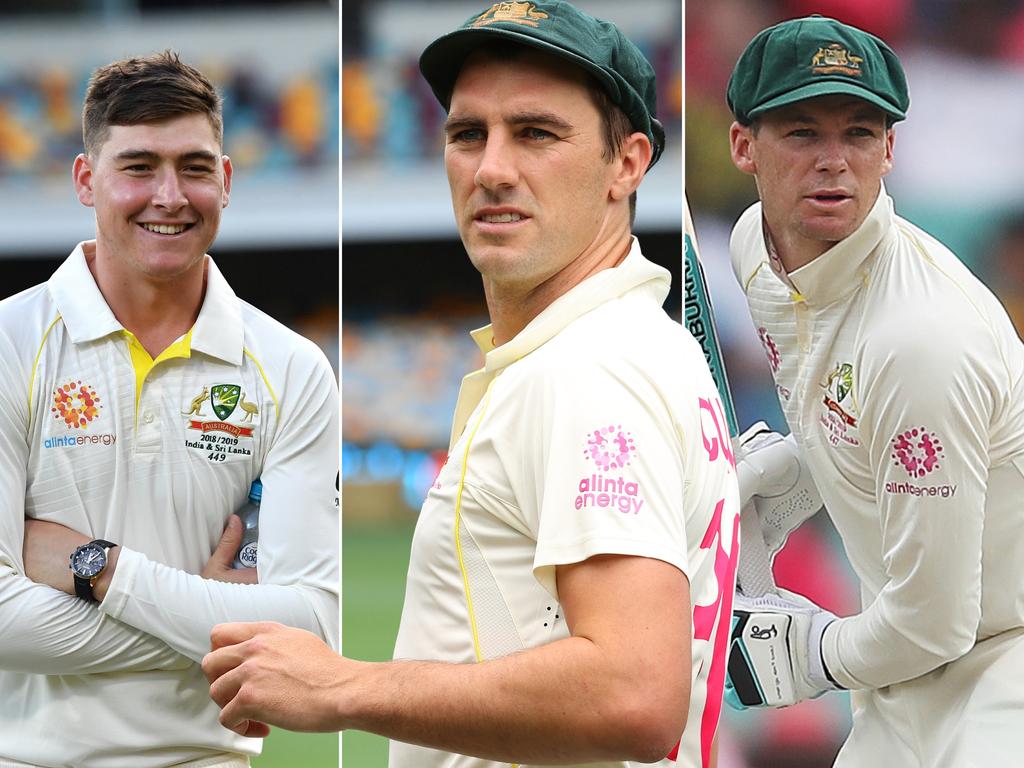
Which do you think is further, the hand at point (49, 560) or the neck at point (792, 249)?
the neck at point (792, 249)

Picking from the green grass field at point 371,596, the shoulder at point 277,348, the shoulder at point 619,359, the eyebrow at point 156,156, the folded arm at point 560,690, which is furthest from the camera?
the green grass field at point 371,596

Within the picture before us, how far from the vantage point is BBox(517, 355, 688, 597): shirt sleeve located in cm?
135

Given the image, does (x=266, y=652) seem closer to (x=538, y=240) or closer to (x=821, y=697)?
(x=538, y=240)

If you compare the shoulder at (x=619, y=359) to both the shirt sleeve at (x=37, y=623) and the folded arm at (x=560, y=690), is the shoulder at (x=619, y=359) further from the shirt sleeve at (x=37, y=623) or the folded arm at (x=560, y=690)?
the shirt sleeve at (x=37, y=623)

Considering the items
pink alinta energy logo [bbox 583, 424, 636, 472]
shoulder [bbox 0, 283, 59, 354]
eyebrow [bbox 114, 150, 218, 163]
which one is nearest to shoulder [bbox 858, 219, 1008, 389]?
pink alinta energy logo [bbox 583, 424, 636, 472]

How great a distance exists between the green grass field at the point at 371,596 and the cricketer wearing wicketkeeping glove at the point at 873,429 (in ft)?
3.25

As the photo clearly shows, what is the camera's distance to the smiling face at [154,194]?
2.49 metres

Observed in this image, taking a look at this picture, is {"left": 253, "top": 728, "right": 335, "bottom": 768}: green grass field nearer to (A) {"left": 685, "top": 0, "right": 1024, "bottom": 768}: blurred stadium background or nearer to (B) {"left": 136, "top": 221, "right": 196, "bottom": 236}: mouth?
(A) {"left": 685, "top": 0, "right": 1024, "bottom": 768}: blurred stadium background

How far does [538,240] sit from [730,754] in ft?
4.86

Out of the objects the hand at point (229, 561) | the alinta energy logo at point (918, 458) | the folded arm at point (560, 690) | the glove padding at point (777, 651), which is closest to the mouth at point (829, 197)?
the alinta energy logo at point (918, 458)

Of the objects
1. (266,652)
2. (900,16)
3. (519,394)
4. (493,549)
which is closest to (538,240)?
(519,394)

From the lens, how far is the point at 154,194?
249 centimetres

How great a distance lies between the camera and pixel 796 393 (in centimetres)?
263

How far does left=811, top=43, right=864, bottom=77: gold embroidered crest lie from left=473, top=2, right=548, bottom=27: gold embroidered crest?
1.06 metres
